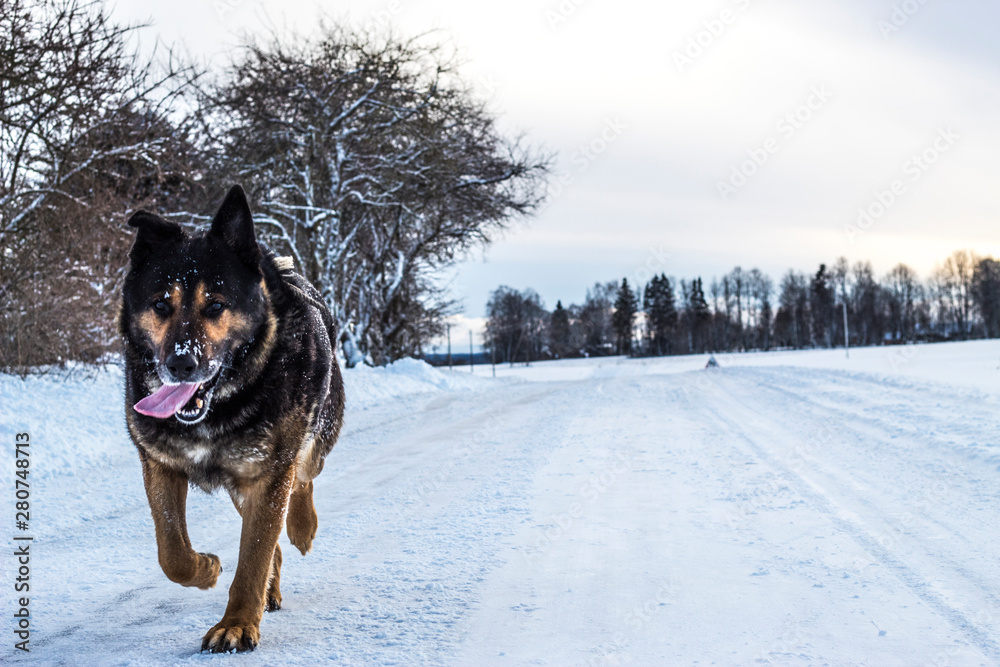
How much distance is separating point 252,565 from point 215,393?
2.52 feet

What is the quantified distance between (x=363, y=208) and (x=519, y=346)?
73.1m

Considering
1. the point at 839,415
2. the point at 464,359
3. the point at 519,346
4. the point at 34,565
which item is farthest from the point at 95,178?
the point at 519,346

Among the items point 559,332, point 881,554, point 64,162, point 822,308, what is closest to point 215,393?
point 881,554

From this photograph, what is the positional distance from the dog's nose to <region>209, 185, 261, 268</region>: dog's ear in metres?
0.71

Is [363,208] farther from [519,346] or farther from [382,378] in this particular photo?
[519,346]

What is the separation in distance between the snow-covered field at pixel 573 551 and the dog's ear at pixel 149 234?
5.61 ft

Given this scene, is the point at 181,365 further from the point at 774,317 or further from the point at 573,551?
the point at 774,317

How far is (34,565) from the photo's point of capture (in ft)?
14.0

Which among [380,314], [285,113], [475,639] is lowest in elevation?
[475,639]

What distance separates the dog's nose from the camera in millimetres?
2785

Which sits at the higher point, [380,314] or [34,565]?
[380,314]

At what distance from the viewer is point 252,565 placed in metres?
3.06

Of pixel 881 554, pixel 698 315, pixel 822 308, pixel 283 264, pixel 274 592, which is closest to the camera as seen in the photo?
pixel 274 592

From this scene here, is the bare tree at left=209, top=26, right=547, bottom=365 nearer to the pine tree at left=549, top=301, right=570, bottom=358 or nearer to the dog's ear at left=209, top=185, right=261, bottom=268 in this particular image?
the dog's ear at left=209, top=185, right=261, bottom=268
